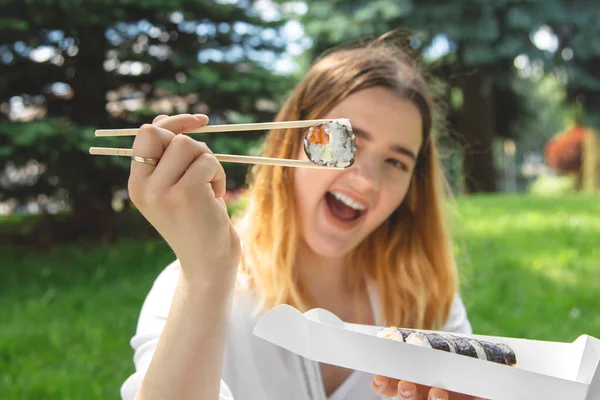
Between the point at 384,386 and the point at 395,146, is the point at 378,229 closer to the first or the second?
the point at 395,146

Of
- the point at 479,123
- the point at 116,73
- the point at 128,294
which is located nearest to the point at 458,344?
the point at 128,294

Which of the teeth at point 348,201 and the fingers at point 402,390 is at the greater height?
the teeth at point 348,201

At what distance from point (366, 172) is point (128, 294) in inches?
108

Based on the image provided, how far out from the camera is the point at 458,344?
1017 millimetres

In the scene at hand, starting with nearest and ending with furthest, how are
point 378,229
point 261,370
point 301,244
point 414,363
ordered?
1. point 414,363
2. point 261,370
3. point 301,244
4. point 378,229

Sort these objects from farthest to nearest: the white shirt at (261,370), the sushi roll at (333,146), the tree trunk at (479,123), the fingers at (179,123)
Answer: the tree trunk at (479,123) < the white shirt at (261,370) < the sushi roll at (333,146) < the fingers at (179,123)

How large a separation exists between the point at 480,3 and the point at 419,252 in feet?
24.1

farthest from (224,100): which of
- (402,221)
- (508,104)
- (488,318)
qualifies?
(508,104)

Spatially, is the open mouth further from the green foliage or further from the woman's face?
the green foliage

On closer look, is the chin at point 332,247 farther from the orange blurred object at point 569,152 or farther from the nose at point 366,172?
the orange blurred object at point 569,152

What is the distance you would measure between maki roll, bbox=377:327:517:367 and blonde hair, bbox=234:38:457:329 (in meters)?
0.47

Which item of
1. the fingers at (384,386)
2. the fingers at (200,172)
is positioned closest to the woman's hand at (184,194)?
the fingers at (200,172)

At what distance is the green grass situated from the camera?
2.70m

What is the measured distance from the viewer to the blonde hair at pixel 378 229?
150 centimetres
